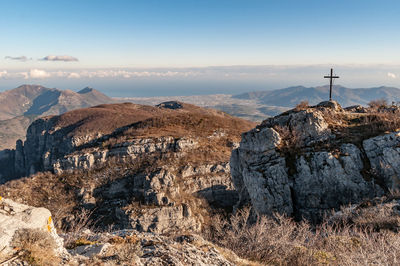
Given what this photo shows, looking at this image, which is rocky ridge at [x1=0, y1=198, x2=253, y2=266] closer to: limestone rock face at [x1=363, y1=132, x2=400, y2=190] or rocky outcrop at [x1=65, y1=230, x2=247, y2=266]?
rocky outcrop at [x1=65, y1=230, x2=247, y2=266]

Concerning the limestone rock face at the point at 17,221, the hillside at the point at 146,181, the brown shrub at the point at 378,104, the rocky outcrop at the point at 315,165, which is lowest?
the hillside at the point at 146,181

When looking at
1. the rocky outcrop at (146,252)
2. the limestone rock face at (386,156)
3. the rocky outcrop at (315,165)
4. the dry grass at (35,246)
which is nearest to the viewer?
the dry grass at (35,246)

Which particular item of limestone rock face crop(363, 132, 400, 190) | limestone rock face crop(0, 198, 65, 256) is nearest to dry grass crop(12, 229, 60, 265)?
limestone rock face crop(0, 198, 65, 256)

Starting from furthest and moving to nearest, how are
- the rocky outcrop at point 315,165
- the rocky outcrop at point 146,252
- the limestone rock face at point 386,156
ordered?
the rocky outcrop at point 315,165 < the limestone rock face at point 386,156 < the rocky outcrop at point 146,252

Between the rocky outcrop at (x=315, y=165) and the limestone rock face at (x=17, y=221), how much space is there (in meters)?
20.6

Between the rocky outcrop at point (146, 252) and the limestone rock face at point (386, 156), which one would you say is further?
the limestone rock face at point (386, 156)

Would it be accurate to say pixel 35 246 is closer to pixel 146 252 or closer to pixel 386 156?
pixel 146 252

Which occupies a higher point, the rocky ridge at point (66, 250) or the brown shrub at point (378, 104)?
the brown shrub at point (378, 104)

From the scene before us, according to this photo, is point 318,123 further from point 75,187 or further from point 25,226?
point 75,187

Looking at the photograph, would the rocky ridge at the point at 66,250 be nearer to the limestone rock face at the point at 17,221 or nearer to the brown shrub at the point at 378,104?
the limestone rock face at the point at 17,221

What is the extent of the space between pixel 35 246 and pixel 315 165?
893 inches

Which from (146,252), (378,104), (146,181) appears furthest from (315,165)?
(146,181)

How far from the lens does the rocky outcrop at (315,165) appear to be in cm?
2086

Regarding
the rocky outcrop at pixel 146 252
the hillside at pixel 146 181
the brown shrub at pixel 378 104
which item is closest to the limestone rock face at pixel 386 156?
the brown shrub at pixel 378 104
